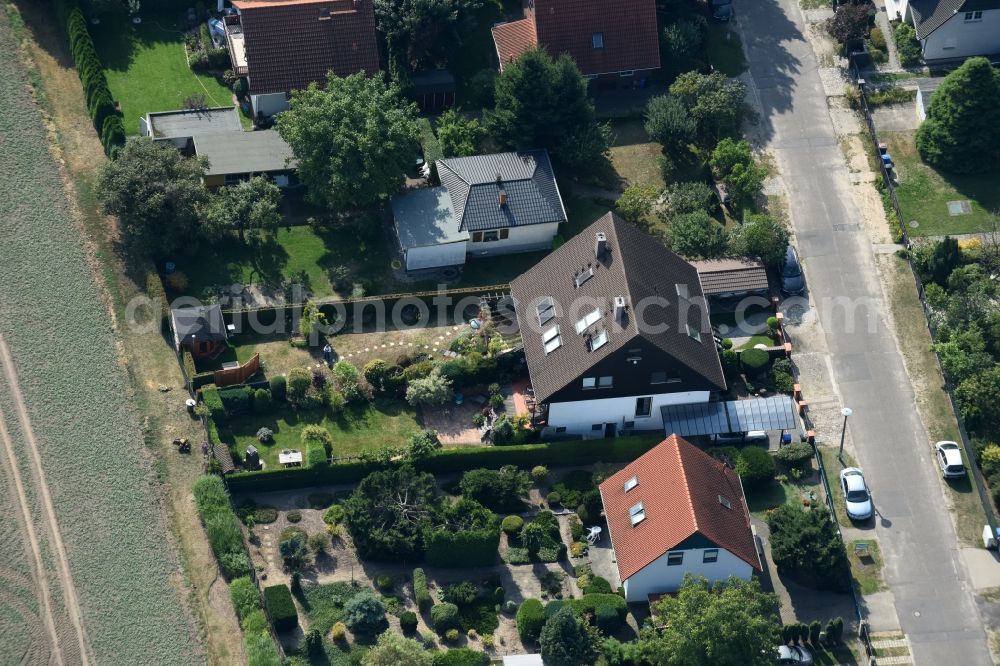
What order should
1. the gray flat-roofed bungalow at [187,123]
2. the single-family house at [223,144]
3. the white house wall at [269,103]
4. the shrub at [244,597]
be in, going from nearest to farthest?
the shrub at [244,597] → the single-family house at [223,144] → the gray flat-roofed bungalow at [187,123] → the white house wall at [269,103]

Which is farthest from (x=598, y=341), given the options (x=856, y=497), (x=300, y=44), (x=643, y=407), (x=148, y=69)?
(x=148, y=69)

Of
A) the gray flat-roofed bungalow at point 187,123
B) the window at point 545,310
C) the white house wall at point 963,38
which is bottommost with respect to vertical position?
the window at point 545,310

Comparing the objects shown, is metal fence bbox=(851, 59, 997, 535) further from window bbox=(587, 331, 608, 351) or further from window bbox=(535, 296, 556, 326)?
window bbox=(535, 296, 556, 326)

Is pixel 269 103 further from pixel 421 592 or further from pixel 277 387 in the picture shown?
pixel 421 592

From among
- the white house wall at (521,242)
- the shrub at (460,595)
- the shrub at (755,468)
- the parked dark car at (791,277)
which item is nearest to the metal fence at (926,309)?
the parked dark car at (791,277)

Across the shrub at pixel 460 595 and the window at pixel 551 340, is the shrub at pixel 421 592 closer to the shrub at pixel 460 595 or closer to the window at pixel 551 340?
the shrub at pixel 460 595

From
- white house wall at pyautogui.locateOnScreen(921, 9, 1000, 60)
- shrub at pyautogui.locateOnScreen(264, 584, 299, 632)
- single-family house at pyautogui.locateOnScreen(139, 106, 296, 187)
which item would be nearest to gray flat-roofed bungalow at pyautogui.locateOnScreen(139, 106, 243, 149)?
single-family house at pyautogui.locateOnScreen(139, 106, 296, 187)
